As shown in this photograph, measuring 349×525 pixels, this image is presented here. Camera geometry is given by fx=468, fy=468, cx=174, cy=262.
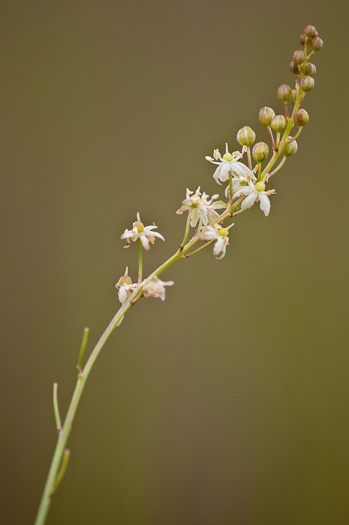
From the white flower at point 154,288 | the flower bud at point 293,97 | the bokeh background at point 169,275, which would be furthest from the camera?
the bokeh background at point 169,275

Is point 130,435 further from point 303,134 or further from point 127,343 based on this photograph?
point 303,134

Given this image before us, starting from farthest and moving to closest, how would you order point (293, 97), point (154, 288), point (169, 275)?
point (169, 275), point (293, 97), point (154, 288)

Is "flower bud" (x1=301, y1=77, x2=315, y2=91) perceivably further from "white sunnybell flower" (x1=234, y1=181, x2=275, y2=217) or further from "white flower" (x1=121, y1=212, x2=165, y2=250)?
→ "white flower" (x1=121, y1=212, x2=165, y2=250)

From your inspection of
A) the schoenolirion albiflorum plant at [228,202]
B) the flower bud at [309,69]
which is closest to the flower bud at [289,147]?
the schoenolirion albiflorum plant at [228,202]

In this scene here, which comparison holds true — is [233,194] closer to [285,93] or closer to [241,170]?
[241,170]

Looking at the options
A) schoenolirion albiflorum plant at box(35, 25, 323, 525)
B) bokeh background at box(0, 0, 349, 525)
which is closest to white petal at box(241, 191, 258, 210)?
schoenolirion albiflorum plant at box(35, 25, 323, 525)

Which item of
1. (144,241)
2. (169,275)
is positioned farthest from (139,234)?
(169,275)

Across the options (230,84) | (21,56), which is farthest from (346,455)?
(21,56)

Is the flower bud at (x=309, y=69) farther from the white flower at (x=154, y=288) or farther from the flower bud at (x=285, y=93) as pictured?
the white flower at (x=154, y=288)
